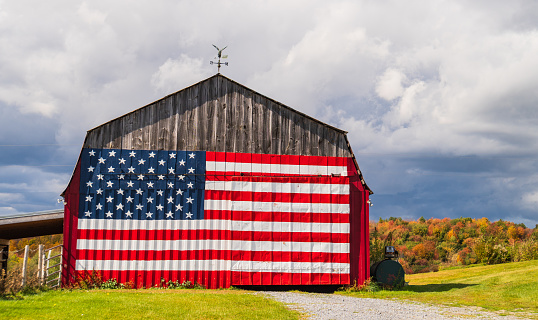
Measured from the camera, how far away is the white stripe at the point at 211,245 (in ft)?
61.2

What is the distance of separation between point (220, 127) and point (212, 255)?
5.21 m

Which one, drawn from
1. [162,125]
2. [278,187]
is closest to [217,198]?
[278,187]

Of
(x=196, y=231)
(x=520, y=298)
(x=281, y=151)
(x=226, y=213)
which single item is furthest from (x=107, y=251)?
(x=520, y=298)

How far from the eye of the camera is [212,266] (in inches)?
747

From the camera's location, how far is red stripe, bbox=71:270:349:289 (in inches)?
733

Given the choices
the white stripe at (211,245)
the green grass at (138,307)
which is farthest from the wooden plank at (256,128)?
the green grass at (138,307)

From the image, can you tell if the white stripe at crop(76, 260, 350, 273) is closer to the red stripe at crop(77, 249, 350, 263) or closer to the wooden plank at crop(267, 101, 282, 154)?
the red stripe at crop(77, 249, 350, 263)

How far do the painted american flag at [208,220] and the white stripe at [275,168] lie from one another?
0.14ft

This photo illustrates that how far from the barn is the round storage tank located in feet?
2.76

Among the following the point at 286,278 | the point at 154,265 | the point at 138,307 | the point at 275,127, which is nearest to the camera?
the point at 138,307

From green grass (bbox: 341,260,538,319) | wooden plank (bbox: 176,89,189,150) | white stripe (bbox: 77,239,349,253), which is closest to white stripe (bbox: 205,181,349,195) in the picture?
wooden plank (bbox: 176,89,189,150)

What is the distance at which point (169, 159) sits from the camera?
1938 centimetres

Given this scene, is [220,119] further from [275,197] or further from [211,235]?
[211,235]

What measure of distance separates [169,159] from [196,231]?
310 cm
